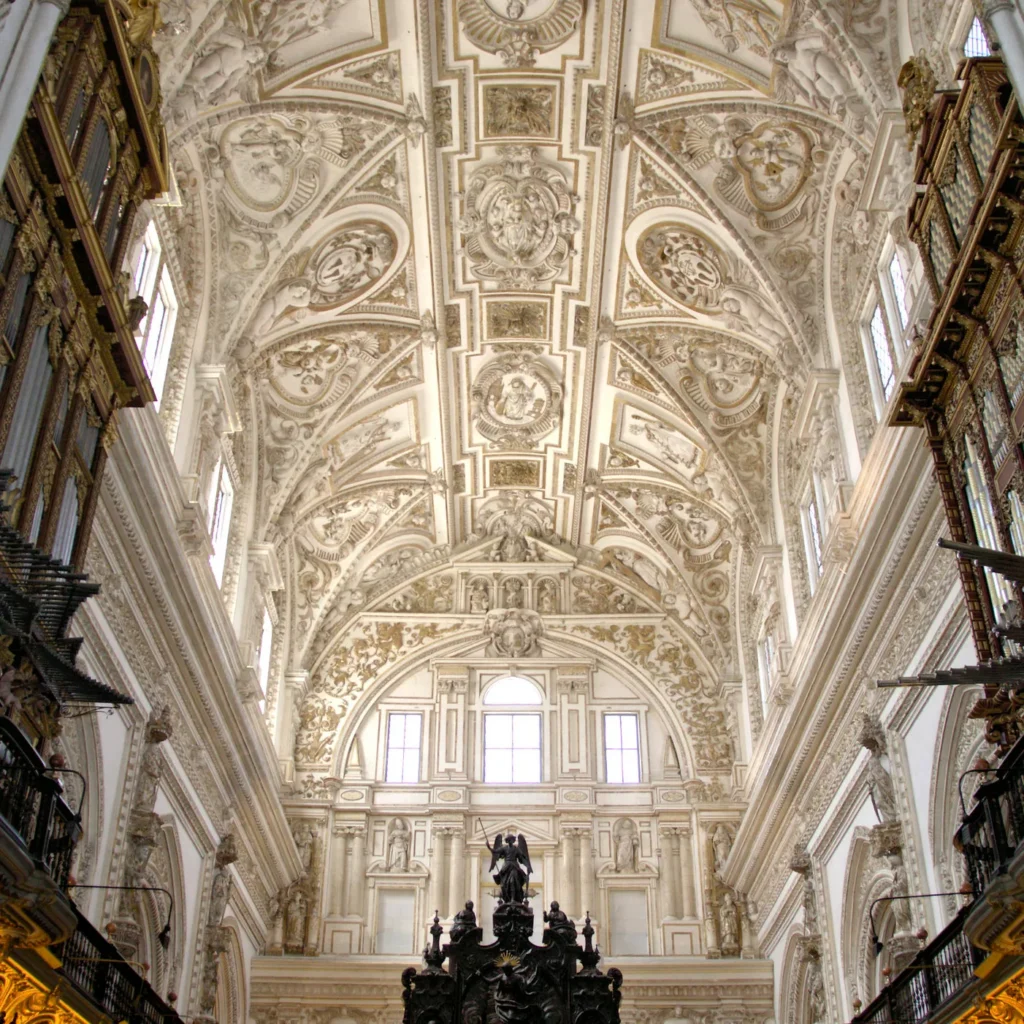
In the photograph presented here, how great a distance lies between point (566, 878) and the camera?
1015 inches

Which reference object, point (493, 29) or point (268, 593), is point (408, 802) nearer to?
point (268, 593)

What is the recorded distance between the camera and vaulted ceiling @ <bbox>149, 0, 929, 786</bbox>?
18.9 meters

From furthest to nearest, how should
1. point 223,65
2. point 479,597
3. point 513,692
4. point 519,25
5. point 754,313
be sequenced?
point 479,597
point 513,692
point 754,313
point 519,25
point 223,65

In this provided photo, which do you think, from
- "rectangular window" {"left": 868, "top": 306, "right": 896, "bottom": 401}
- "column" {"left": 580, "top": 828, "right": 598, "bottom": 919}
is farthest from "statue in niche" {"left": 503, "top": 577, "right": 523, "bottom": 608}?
"rectangular window" {"left": 868, "top": 306, "right": 896, "bottom": 401}

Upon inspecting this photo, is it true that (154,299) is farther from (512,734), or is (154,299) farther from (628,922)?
(628,922)

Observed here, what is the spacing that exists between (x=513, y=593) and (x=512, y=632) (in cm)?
94

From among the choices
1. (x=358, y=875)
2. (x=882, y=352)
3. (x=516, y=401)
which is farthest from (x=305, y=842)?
(x=882, y=352)

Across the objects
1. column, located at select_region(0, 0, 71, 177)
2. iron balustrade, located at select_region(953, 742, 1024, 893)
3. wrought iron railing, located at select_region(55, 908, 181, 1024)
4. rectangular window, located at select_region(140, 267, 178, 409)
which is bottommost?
wrought iron railing, located at select_region(55, 908, 181, 1024)

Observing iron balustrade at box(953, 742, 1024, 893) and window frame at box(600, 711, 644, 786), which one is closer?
iron balustrade at box(953, 742, 1024, 893)

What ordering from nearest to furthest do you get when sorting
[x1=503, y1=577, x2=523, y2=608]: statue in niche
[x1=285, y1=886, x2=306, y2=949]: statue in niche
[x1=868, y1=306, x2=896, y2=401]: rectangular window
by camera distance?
[x1=868, y1=306, x2=896, y2=401]: rectangular window
[x1=285, y1=886, x2=306, y2=949]: statue in niche
[x1=503, y1=577, x2=523, y2=608]: statue in niche

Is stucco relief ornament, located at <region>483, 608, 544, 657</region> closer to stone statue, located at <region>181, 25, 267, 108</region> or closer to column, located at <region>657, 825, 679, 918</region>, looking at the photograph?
column, located at <region>657, 825, 679, 918</region>

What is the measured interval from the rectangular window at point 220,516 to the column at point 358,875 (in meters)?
7.03

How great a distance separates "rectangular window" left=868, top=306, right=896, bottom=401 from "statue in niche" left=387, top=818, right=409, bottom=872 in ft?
44.1

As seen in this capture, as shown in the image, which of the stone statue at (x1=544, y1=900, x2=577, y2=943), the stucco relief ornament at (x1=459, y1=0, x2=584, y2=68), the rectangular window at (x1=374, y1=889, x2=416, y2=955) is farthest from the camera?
the rectangular window at (x1=374, y1=889, x2=416, y2=955)
